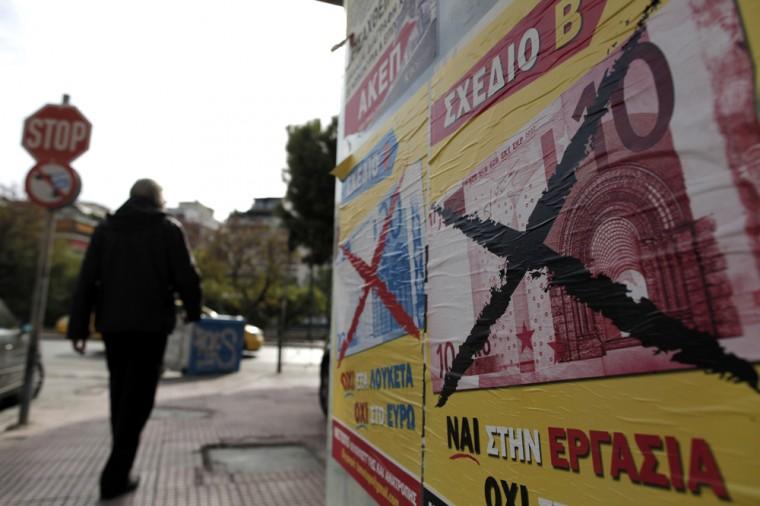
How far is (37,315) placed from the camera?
5.09 m

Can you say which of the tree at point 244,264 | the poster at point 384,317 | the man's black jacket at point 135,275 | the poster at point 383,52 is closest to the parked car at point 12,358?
the man's black jacket at point 135,275

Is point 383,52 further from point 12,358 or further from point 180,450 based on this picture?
point 12,358

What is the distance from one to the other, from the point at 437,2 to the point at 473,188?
719 mm

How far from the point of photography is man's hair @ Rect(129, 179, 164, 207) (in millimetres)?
3461

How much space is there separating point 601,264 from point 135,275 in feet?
9.72

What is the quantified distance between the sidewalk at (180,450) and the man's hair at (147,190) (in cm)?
192

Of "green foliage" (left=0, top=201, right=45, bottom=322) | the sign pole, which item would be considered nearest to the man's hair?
the sign pole

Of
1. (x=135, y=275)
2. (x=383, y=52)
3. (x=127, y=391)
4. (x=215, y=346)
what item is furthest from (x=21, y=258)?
(x=383, y=52)

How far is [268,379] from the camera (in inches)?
381

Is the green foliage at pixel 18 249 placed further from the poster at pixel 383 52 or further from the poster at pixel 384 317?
the poster at pixel 384 317

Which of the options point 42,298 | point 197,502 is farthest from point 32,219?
point 197,502

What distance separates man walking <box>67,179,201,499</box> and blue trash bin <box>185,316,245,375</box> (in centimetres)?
658

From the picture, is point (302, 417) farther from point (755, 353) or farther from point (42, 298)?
point (755, 353)

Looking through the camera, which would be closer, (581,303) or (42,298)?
(581,303)
